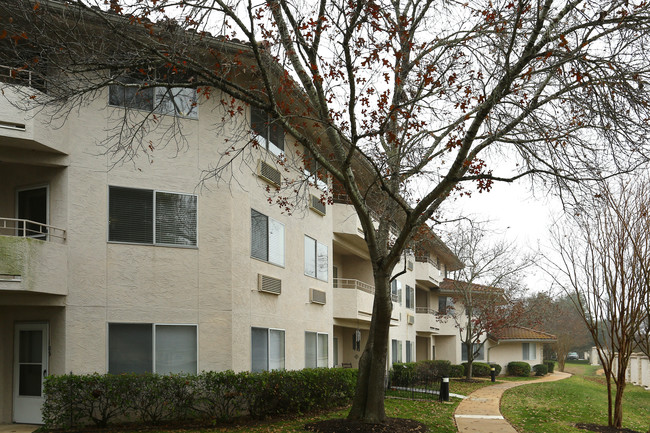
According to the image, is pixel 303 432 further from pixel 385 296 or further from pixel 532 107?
pixel 532 107

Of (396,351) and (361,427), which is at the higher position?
(361,427)

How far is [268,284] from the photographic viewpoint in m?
18.1

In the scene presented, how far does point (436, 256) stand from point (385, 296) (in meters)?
34.9

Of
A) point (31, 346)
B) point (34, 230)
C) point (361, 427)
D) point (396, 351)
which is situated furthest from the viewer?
point (396, 351)

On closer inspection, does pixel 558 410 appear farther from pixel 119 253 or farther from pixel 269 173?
pixel 119 253

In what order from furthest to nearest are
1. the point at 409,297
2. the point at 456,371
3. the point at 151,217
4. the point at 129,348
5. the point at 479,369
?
the point at 479,369
the point at 456,371
the point at 409,297
the point at 151,217
the point at 129,348

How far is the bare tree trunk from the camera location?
13875 millimetres

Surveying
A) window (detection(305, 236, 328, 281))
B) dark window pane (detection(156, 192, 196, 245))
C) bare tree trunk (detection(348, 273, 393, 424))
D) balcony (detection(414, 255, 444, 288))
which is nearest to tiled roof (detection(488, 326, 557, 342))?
balcony (detection(414, 255, 444, 288))

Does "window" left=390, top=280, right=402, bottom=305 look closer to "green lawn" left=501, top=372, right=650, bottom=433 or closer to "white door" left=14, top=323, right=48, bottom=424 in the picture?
"green lawn" left=501, top=372, right=650, bottom=433

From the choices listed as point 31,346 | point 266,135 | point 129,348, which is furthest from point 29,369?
point 266,135

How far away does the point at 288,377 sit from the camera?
1641 centimetres

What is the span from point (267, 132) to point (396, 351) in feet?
59.8

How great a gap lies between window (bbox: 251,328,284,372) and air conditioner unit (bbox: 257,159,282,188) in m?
4.10

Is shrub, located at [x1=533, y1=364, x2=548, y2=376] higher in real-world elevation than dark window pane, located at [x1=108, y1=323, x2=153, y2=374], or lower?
lower
